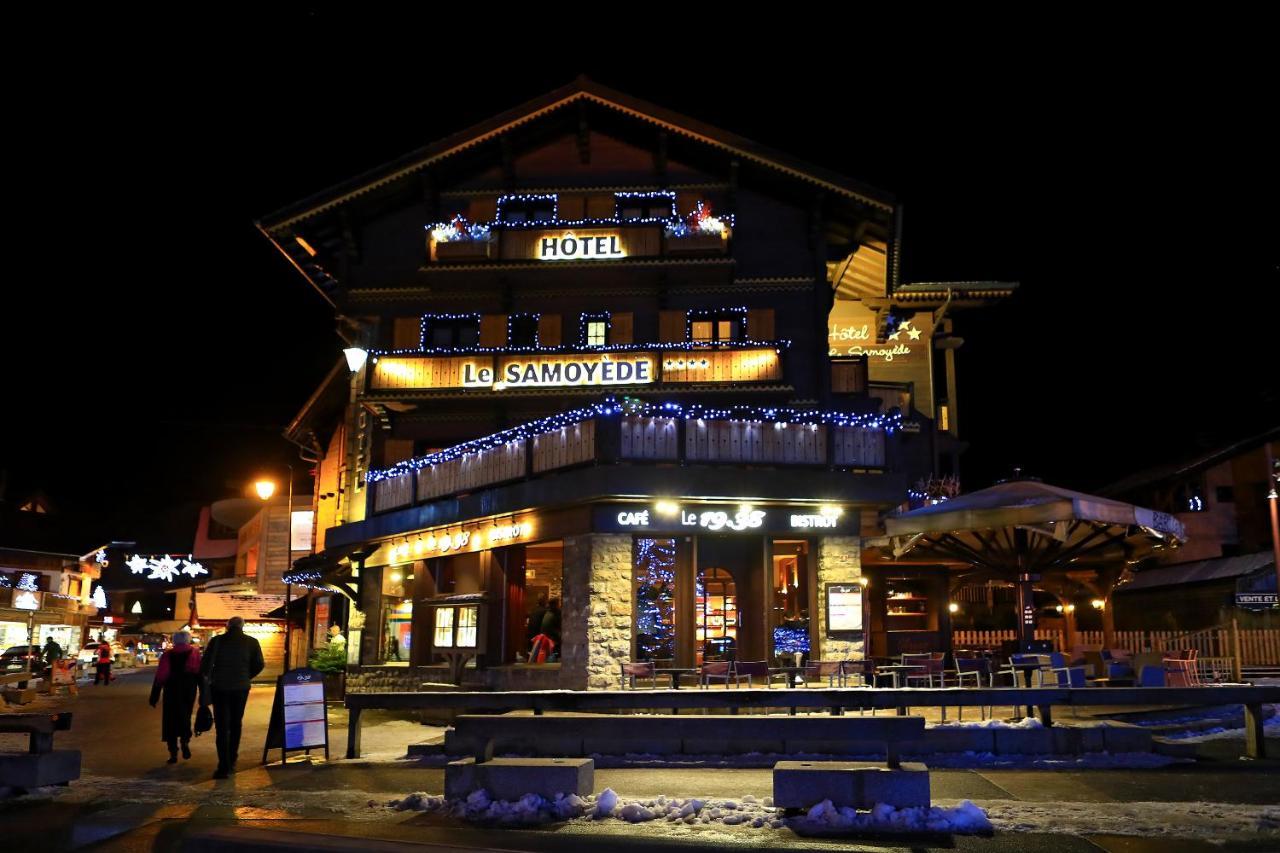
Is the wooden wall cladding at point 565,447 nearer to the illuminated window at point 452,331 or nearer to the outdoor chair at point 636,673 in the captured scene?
the outdoor chair at point 636,673

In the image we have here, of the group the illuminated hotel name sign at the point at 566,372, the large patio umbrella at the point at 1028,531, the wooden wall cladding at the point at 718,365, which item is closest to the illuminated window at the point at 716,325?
the wooden wall cladding at the point at 718,365

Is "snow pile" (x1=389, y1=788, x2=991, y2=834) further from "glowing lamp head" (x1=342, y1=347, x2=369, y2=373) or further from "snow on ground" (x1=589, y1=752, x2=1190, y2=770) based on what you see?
"glowing lamp head" (x1=342, y1=347, x2=369, y2=373)

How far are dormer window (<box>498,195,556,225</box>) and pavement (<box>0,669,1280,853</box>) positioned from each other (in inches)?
627

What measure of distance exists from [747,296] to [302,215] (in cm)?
1133

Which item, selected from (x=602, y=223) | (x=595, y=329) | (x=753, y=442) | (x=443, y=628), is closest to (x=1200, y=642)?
(x=753, y=442)

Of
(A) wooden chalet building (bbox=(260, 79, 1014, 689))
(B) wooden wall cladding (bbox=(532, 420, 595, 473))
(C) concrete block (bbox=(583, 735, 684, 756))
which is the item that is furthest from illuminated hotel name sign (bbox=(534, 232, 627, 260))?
(C) concrete block (bbox=(583, 735, 684, 756))

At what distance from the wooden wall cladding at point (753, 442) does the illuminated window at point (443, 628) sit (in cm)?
652

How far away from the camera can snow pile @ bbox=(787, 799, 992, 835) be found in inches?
316

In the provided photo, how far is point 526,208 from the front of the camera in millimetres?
26828

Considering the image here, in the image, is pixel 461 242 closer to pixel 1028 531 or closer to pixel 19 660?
pixel 1028 531

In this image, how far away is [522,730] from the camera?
1066cm

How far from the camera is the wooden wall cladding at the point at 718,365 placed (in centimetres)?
2392

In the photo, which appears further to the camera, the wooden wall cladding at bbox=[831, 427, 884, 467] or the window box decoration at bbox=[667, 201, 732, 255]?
the window box decoration at bbox=[667, 201, 732, 255]

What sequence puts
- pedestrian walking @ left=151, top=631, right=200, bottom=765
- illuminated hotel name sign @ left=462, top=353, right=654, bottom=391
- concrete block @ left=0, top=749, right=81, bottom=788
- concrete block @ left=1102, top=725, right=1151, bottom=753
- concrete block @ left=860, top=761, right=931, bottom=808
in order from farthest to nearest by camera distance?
illuminated hotel name sign @ left=462, top=353, right=654, bottom=391 → pedestrian walking @ left=151, top=631, right=200, bottom=765 → concrete block @ left=1102, top=725, right=1151, bottom=753 → concrete block @ left=0, top=749, right=81, bottom=788 → concrete block @ left=860, top=761, right=931, bottom=808
